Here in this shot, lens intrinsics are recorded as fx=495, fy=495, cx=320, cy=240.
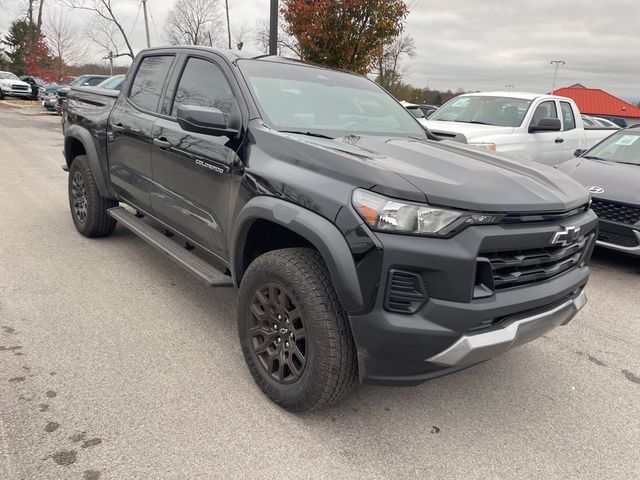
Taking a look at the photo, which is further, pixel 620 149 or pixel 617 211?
pixel 620 149

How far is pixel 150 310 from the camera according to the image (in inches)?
143

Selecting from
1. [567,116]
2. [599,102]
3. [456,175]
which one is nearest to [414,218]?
[456,175]

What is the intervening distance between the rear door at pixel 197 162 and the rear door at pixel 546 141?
5689mm

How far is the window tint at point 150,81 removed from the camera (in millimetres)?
3906

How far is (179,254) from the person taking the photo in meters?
3.48

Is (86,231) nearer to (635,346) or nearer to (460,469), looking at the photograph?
(460,469)

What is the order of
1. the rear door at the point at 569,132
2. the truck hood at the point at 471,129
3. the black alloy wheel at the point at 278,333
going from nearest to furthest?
the black alloy wheel at the point at 278,333 < the truck hood at the point at 471,129 < the rear door at the point at 569,132

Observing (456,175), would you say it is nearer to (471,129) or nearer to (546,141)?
(471,129)

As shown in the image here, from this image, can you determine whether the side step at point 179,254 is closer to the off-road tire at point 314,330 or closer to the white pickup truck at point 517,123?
the off-road tire at point 314,330

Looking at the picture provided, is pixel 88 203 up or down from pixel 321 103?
down


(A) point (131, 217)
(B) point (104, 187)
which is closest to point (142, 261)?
(A) point (131, 217)

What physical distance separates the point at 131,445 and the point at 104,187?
305 cm

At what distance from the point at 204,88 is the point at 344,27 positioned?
8.22 m

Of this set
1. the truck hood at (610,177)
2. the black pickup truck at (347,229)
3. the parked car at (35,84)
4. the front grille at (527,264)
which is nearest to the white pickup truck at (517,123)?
the truck hood at (610,177)
